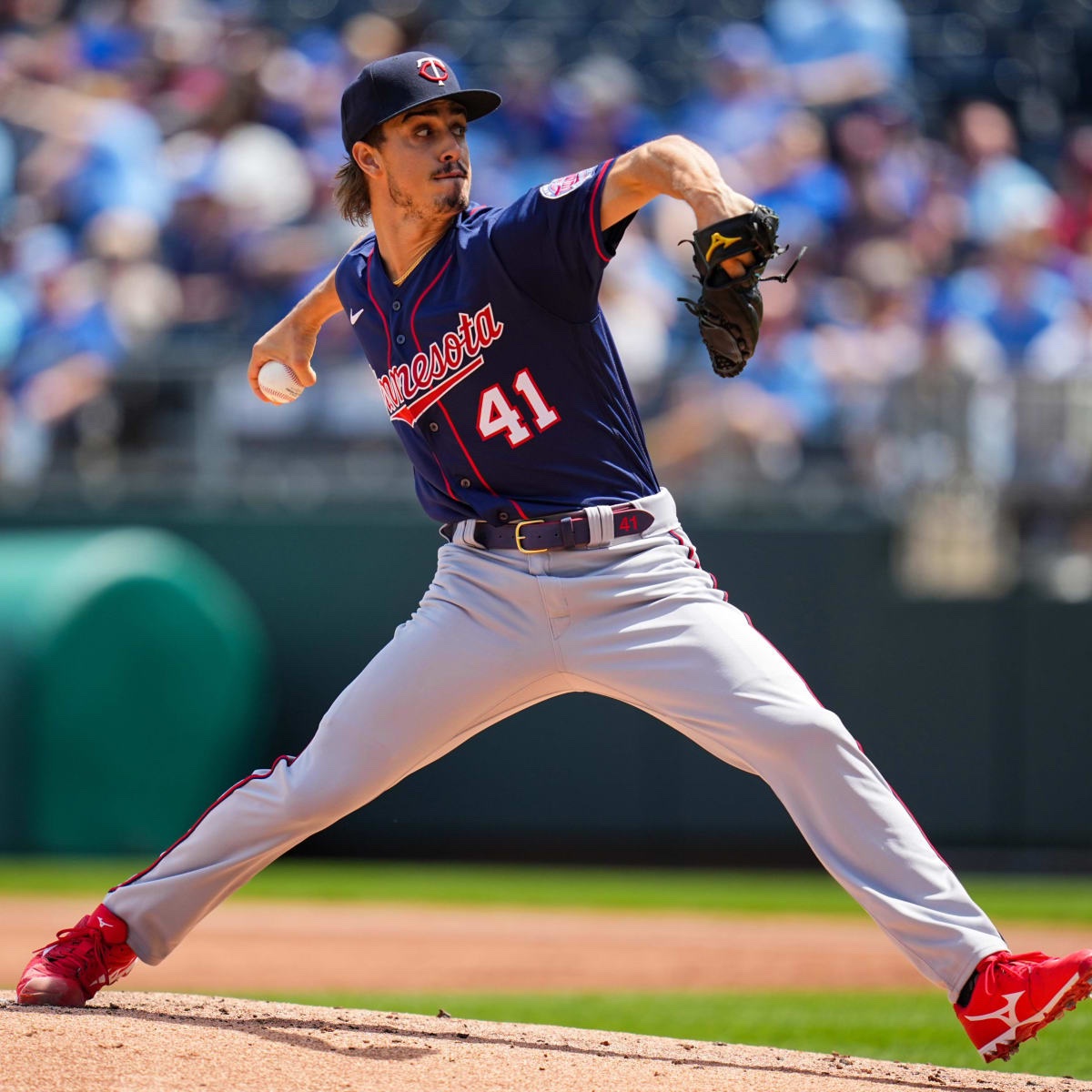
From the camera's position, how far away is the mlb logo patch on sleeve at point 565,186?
327cm

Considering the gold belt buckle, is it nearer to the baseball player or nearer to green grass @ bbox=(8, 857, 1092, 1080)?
the baseball player

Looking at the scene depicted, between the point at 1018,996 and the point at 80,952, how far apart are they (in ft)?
6.08

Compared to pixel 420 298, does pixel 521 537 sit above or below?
below

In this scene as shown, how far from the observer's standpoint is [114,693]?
8094 mm

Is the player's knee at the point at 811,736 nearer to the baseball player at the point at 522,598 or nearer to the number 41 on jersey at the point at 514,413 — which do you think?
the baseball player at the point at 522,598

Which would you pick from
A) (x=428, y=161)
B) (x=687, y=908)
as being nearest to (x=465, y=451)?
(x=428, y=161)

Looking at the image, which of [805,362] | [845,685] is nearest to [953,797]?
[845,685]

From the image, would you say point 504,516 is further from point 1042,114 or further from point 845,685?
point 1042,114

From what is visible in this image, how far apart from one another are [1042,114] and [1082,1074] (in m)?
7.91

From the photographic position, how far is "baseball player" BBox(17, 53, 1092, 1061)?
10.6 ft

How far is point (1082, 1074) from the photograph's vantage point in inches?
157

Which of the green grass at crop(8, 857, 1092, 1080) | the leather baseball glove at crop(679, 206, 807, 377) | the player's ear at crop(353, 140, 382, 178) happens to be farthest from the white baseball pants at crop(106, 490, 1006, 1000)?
the green grass at crop(8, 857, 1092, 1080)

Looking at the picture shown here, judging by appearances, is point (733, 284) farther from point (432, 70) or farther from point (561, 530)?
Result: point (432, 70)

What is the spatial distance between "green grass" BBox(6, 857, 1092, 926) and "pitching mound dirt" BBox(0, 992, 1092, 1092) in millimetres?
3665
